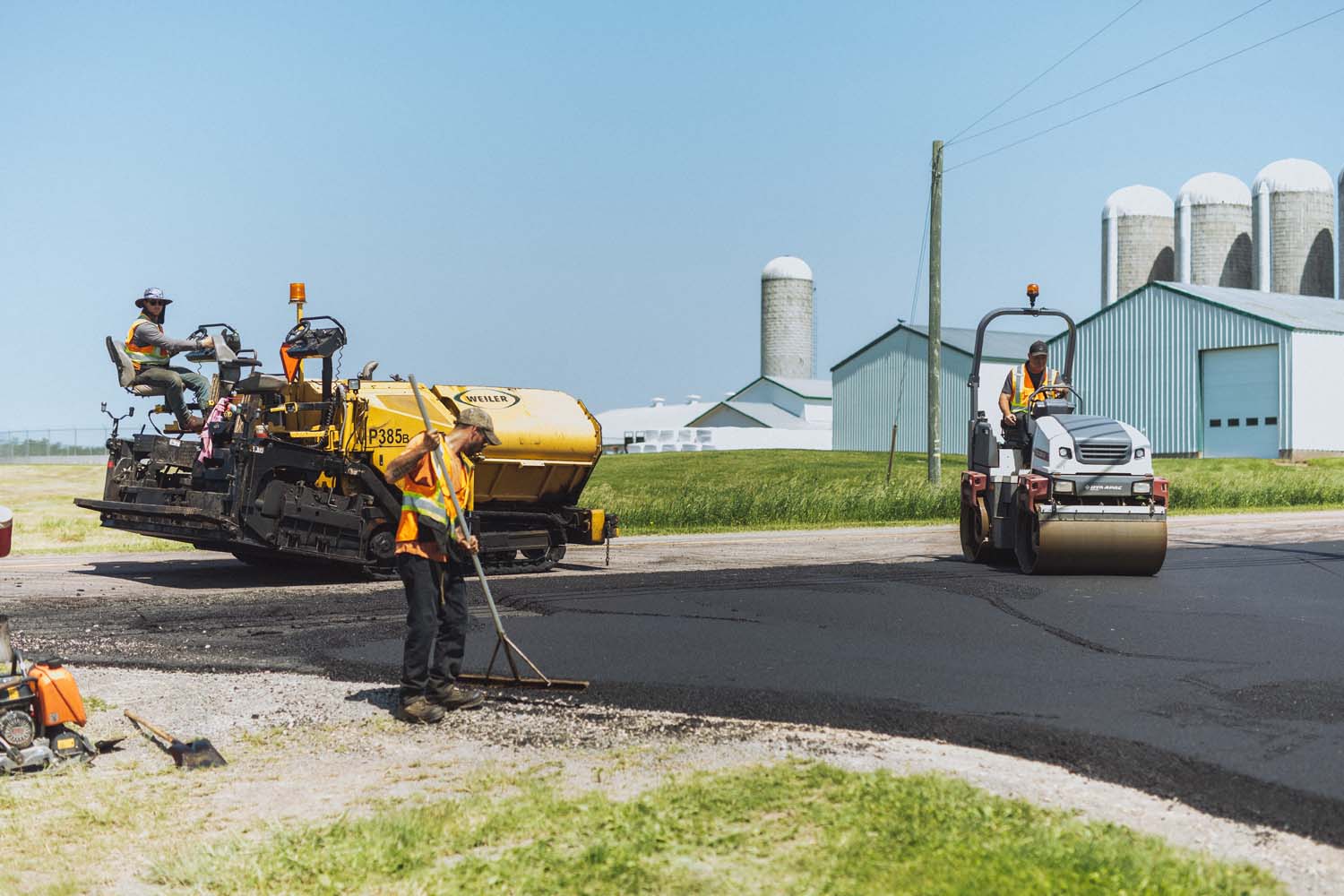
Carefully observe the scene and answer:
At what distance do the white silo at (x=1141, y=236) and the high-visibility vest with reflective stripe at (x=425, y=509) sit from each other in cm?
5195

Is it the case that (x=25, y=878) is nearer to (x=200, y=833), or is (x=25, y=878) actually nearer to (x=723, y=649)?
(x=200, y=833)

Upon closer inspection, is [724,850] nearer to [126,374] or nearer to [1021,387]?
[1021,387]

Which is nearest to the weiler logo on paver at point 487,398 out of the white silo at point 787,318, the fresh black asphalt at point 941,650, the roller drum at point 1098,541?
the fresh black asphalt at point 941,650

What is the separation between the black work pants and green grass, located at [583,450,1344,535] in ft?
50.5

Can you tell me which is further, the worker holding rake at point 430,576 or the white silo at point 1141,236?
the white silo at point 1141,236

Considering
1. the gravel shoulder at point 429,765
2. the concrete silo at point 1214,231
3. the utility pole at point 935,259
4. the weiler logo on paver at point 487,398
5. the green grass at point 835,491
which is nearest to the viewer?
the gravel shoulder at point 429,765

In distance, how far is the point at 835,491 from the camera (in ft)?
86.6

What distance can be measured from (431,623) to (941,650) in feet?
12.0

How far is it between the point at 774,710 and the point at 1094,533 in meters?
6.51

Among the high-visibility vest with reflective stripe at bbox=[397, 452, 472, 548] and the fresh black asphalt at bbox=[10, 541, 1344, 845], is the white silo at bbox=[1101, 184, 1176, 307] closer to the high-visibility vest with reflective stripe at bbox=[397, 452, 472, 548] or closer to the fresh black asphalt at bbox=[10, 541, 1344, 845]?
the fresh black asphalt at bbox=[10, 541, 1344, 845]

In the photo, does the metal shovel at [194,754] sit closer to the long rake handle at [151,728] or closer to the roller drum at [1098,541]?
the long rake handle at [151,728]

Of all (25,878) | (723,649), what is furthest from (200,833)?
(723,649)

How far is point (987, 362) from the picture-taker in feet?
166

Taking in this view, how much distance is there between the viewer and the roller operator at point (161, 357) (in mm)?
13859
